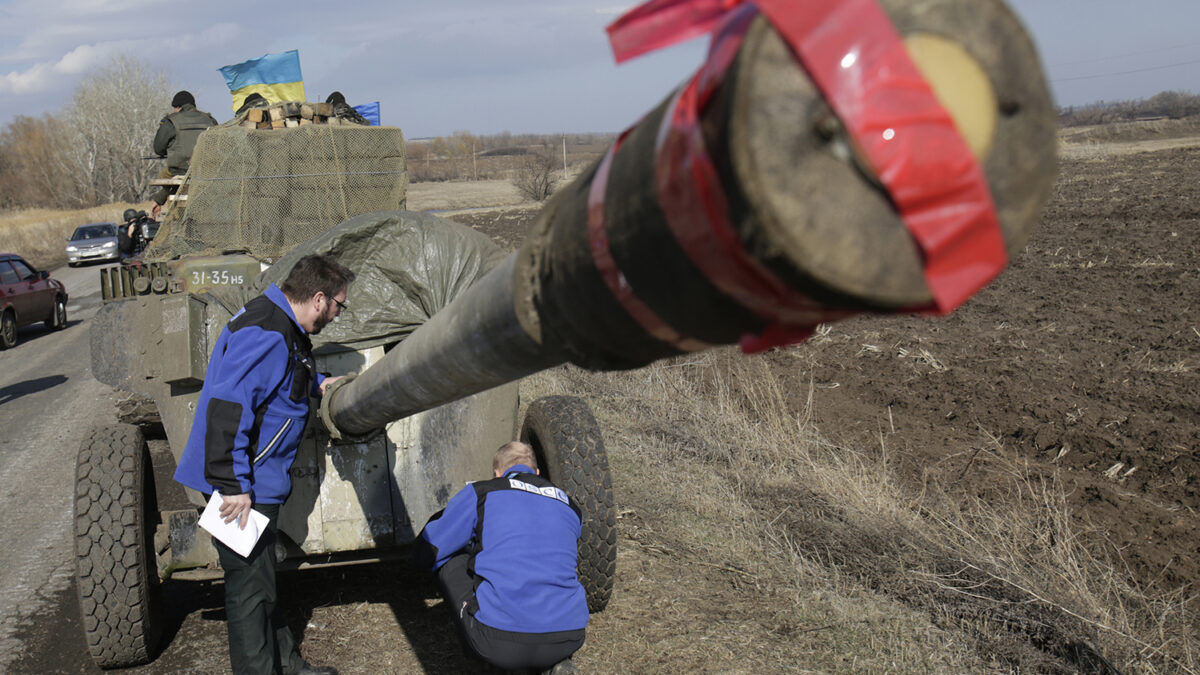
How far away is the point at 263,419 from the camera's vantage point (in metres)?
3.79

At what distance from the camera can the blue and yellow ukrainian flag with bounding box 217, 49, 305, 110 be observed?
35.5ft

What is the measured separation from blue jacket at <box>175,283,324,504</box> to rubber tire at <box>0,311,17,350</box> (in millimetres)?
14289

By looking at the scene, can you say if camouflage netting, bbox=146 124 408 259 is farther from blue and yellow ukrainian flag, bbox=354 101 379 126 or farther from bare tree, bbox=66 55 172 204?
bare tree, bbox=66 55 172 204

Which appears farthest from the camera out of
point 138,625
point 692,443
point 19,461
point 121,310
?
point 19,461

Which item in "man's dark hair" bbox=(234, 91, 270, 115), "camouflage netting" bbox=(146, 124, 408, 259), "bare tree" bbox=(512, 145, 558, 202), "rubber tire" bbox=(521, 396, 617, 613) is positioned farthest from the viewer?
"bare tree" bbox=(512, 145, 558, 202)

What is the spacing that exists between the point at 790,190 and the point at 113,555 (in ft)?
14.6

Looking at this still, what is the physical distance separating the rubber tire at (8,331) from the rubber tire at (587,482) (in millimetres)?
14386

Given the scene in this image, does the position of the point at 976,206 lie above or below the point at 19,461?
above

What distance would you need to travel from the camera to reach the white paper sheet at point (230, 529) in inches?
146

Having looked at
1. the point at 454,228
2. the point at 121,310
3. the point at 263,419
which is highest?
the point at 454,228

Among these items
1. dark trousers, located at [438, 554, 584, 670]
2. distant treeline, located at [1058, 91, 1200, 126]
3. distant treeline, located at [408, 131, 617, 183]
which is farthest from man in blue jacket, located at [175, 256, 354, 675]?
distant treeline, located at [1058, 91, 1200, 126]

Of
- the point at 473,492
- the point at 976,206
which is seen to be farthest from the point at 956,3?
the point at 473,492

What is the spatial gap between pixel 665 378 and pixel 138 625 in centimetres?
592

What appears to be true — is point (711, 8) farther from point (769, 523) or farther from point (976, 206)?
point (769, 523)
